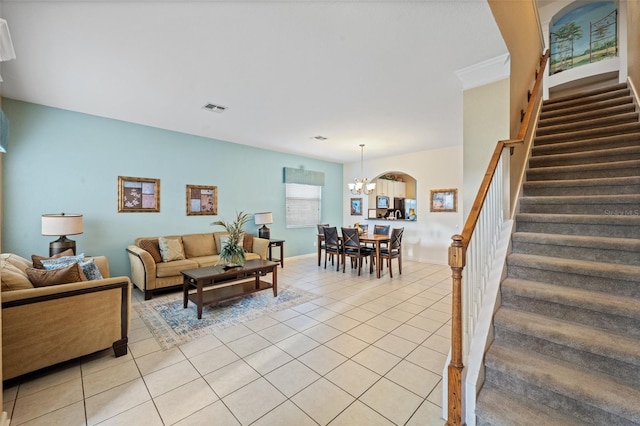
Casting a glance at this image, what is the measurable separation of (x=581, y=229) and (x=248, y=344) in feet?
10.7

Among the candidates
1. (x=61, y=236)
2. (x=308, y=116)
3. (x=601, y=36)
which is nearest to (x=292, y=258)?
(x=308, y=116)

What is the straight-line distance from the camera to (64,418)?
1.73 m

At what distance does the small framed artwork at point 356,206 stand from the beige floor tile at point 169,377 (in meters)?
6.38

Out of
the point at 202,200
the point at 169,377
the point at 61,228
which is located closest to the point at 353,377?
the point at 169,377

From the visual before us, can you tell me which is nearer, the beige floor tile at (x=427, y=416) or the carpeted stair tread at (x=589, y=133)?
the beige floor tile at (x=427, y=416)

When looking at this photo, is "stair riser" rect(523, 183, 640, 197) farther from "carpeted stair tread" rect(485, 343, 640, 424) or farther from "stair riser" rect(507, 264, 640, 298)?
"carpeted stair tread" rect(485, 343, 640, 424)

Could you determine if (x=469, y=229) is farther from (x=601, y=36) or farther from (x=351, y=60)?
(x=601, y=36)

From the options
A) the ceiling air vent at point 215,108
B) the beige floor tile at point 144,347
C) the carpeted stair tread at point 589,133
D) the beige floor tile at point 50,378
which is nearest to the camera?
the beige floor tile at point 50,378

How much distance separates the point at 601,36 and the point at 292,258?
8676 mm

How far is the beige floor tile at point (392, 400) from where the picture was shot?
1.76 metres

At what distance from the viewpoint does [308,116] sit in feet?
14.0

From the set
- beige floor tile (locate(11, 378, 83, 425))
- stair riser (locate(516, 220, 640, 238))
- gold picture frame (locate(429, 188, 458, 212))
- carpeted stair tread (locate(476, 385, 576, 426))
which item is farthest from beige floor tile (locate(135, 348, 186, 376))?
gold picture frame (locate(429, 188, 458, 212))

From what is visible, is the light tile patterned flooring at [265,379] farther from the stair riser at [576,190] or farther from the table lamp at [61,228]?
the stair riser at [576,190]

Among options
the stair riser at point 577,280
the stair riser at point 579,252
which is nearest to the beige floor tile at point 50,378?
the stair riser at point 577,280
